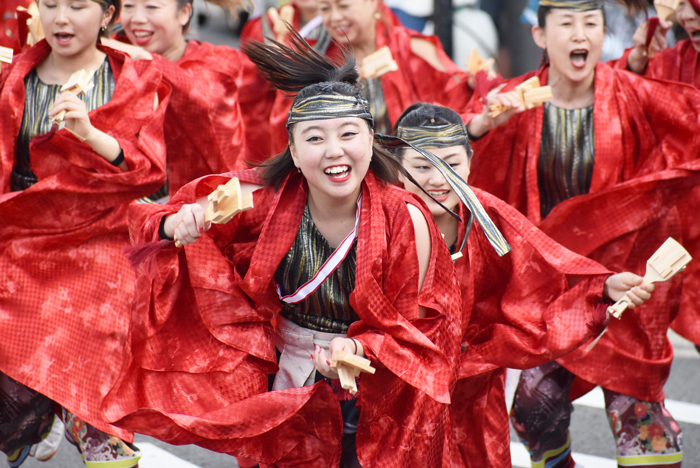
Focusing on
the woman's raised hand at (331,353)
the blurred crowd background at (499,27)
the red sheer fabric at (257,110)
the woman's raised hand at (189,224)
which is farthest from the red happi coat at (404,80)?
the blurred crowd background at (499,27)

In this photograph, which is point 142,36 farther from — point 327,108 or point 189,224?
point 189,224

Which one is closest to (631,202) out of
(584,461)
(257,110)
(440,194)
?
(440,194)

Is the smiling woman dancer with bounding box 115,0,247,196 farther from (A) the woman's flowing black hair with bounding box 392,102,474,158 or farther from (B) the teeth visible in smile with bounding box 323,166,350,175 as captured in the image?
(B) the teeth visible in smile with bounding box 323,166,350,175

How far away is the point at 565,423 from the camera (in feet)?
12.2

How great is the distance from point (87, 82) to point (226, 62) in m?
1.25

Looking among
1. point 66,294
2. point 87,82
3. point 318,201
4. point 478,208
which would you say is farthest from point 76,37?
point 478,208

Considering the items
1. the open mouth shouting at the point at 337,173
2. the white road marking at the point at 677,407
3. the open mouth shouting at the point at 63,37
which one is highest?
the open mouth shouting at the point at 63,37

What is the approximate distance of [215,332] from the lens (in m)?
2.92

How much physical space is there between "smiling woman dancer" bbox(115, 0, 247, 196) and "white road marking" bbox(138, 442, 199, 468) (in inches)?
46.4

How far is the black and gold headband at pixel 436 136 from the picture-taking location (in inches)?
133

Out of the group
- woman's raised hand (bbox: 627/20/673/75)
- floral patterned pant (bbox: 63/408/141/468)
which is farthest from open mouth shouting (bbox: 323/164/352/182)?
woman's raised hand (bbox: 627/20/673/75)

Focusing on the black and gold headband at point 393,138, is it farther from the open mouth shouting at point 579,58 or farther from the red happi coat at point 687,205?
the red happi coat at point 687,205

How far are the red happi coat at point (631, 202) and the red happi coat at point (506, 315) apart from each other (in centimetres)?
49

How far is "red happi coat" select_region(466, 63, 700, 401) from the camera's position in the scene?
3.69 meters
